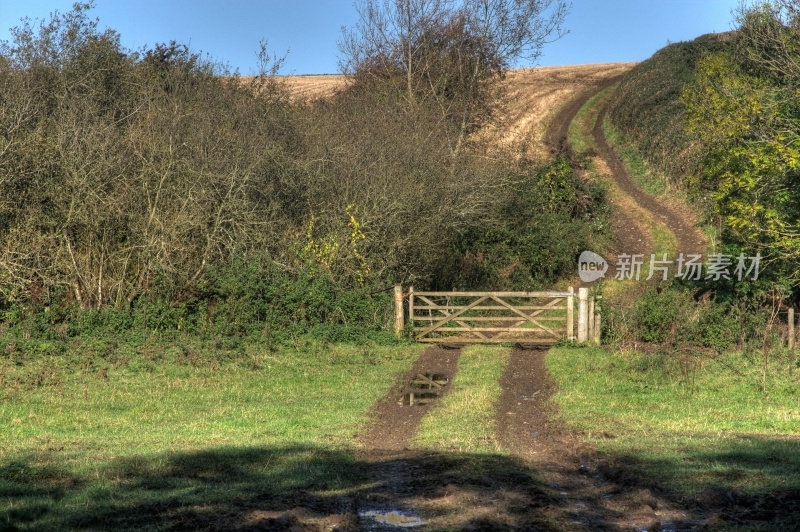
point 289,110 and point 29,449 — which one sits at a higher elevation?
point 289,110

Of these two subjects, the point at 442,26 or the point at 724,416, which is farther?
the point at 442,26

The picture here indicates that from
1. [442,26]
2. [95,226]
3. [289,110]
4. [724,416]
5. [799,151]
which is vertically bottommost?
[724,416]

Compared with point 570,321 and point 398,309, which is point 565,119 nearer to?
point 570,321

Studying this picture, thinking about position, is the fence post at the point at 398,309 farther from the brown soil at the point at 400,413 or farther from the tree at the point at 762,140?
the tree at the point at 762,140

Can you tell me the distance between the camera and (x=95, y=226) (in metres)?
22.2

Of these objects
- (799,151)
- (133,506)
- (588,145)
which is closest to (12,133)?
(133,506)

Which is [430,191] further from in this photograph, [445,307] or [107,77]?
[107,77]

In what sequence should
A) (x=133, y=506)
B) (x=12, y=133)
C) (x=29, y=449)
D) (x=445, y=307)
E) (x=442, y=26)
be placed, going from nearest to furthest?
(x=133, y=506) → (x=29, y=449) → (x=12, y=133) → (x=445, y=307) → (x=442, y=26)

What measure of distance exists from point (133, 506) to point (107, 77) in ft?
80.0

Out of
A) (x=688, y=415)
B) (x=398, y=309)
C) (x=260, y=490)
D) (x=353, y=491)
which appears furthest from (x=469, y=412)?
(x=398, y=309)

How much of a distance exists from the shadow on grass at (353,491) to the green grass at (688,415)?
8 centimetres

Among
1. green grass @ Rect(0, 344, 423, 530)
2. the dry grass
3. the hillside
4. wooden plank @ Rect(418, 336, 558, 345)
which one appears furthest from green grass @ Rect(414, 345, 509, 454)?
the hillside

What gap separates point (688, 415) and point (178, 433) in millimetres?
8117

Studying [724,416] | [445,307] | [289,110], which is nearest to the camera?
[724,416]
